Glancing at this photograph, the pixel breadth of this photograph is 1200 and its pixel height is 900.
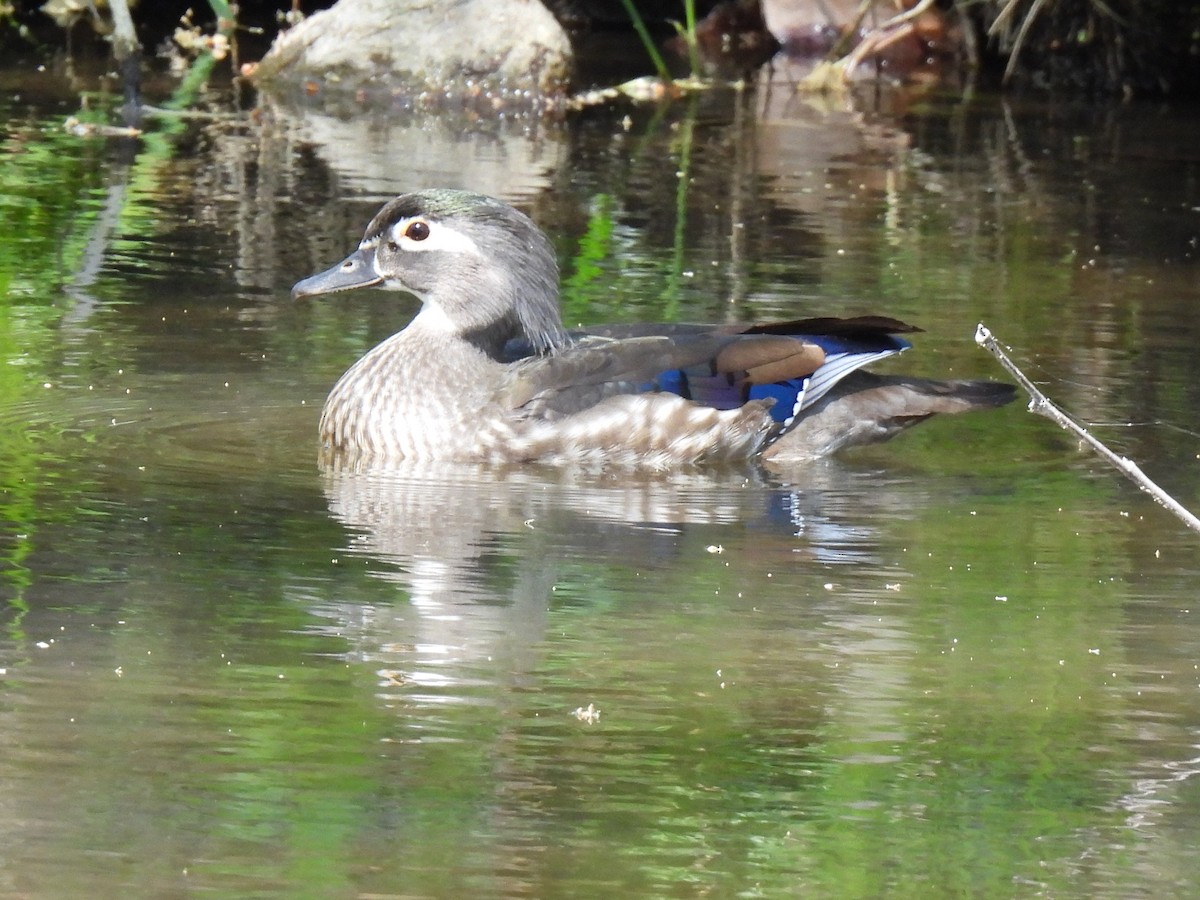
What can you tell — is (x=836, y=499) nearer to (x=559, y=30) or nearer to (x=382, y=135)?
(x=382, y=135)

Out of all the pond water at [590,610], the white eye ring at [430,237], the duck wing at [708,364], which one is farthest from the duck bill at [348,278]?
the duck wing at [708,364]

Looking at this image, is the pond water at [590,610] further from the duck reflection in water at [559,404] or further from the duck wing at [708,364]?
the duck wing at [708,364]

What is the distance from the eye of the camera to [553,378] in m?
7.45

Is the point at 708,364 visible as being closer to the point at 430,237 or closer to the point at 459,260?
the point at 459,260

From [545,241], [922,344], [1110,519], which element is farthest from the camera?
[922,344]

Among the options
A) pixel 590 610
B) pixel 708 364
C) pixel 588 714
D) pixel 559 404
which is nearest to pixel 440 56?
pixel 708 364

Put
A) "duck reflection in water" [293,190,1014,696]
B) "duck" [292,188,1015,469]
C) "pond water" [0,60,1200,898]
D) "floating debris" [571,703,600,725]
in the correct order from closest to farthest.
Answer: "pond water" [0,60,1200,898] → "floating debris" [571,703,600,725] → "duck reflection in water" [293,190,1014,696] → "duck" [292,188,1015,469]

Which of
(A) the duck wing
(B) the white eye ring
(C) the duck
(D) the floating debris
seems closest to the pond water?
(D) the floating debris

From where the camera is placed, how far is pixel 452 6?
16.7 metres

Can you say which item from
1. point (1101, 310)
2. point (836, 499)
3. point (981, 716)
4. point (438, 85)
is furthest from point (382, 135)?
point (981, 716)

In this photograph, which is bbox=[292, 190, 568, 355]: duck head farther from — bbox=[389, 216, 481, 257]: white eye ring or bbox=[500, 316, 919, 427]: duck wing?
bbox=[500, 316, 919, 427]: duck wing

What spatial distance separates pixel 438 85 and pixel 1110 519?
1057cm

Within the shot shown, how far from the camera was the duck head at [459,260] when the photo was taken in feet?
25.7

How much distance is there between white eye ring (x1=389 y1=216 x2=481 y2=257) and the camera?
309 inches
